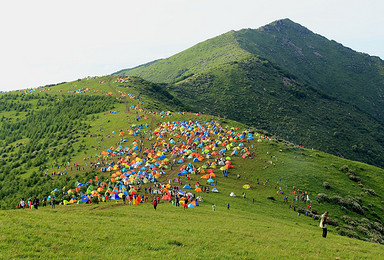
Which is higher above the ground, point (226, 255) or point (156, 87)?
point (156, 87)

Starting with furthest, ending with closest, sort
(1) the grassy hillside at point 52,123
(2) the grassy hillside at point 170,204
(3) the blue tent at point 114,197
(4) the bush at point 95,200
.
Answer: (1) the grassy hillside at point 52,123 < (3) the blue tent at point 114,197 < (4) the bush at point 95,200 < (2) the grassy hillside at point 170,204

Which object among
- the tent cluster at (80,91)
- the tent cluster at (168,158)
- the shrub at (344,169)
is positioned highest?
the tent cluster at (80,91)

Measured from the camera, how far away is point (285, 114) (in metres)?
180

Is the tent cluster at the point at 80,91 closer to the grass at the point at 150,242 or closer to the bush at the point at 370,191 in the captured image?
the bush at the point at 370,191

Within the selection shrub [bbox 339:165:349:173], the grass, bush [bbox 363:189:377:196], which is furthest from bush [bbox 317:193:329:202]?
the grass

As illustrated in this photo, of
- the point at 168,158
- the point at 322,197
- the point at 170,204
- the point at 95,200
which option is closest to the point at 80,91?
the point at 168,158

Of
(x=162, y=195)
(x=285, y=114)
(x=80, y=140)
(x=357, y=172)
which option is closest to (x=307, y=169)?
(x=357, y=172)

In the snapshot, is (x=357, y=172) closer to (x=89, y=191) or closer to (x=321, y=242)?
(x=321, y=242)

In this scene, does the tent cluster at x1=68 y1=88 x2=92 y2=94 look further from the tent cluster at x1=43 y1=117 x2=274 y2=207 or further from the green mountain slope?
the tent cluster at x1=43 y1=117 x2=274 y2=207

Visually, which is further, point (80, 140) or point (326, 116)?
point (326, 116)

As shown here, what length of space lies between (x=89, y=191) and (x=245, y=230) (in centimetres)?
3843

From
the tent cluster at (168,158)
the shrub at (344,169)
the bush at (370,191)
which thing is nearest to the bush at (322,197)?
the bush at (370,191)

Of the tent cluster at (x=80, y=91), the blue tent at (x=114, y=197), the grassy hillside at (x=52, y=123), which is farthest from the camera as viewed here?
the tent cluster at (x=80, y=91)

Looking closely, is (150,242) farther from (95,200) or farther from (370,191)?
(370,191)
